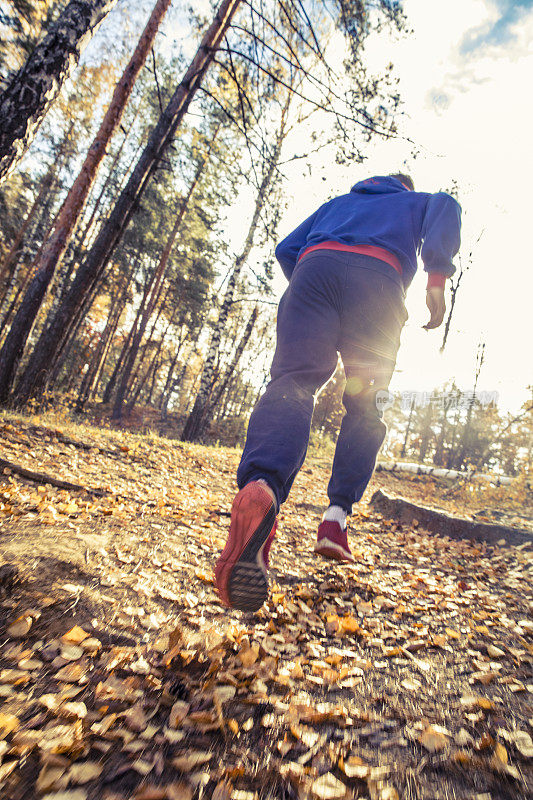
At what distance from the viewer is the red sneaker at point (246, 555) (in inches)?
51.1

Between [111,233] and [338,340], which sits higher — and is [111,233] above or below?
above

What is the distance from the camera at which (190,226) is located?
15.7 meters

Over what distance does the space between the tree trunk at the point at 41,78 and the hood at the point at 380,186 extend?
12.5 feet

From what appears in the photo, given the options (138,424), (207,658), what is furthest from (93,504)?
(138,424)

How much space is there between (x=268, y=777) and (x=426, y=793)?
1.21 feet

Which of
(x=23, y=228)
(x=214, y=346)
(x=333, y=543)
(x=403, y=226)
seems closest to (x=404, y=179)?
(x=403, y=226)

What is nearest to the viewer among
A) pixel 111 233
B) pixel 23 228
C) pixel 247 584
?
pixel 247 584

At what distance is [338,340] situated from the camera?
1918mm

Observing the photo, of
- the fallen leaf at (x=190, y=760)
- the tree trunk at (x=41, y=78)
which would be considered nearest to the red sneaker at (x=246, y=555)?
the fallen leaf at (x=190, y=760)

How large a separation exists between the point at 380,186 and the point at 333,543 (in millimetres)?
2131

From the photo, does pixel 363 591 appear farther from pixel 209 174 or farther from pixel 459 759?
pixel 209 174

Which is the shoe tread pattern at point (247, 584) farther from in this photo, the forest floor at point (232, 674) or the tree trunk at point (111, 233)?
the tree trunk at point (111, 233)

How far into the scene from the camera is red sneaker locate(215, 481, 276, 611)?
1.30 m

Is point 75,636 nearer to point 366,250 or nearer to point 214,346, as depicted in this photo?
point 366,250
